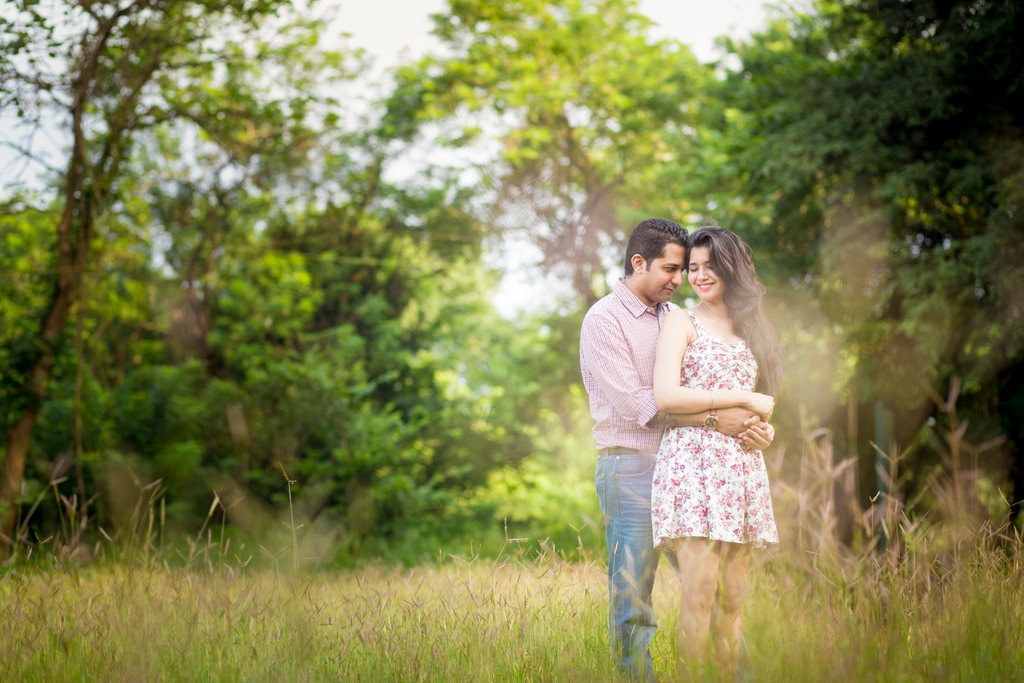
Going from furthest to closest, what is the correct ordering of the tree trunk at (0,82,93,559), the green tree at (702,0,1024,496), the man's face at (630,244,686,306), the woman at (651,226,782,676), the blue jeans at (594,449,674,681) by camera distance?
the tree trunk at (0,82,93,559) → the green tree at (702,0,1024,496) → the man's face at (630,244,686,306) → the blue jeans at (594,449,674,681) → the woman at (651,226,782,676)

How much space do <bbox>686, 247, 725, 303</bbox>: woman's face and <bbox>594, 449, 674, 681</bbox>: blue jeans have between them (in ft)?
2.10

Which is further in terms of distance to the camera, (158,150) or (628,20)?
(628,20)

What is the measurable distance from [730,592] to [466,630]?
104cm

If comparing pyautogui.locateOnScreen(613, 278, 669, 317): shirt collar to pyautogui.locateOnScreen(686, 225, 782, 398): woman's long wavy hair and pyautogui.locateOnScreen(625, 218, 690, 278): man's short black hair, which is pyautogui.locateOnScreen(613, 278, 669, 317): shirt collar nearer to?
pyautogui.locateOnScreen(625, 218, 690, 278): man's short black hair

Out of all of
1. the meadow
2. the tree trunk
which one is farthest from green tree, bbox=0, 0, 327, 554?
the meadow

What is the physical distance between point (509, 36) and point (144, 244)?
754 centimetres

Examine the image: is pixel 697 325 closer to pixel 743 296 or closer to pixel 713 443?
pixel 743 296

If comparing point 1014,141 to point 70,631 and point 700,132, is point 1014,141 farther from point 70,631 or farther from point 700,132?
point 70,631

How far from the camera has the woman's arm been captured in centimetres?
249

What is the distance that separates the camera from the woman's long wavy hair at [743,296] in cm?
266

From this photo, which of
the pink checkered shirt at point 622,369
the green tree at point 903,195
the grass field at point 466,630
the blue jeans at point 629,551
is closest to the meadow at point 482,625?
the grass field at point 466,630

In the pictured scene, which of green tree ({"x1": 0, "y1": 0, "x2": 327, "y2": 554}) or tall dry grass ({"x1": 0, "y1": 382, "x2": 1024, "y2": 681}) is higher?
green tree ({"x1": 0, "y1": 0, "x2": 327, "y2": 554})

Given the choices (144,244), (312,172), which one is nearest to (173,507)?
(144,244)

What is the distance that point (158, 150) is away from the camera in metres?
13.3
